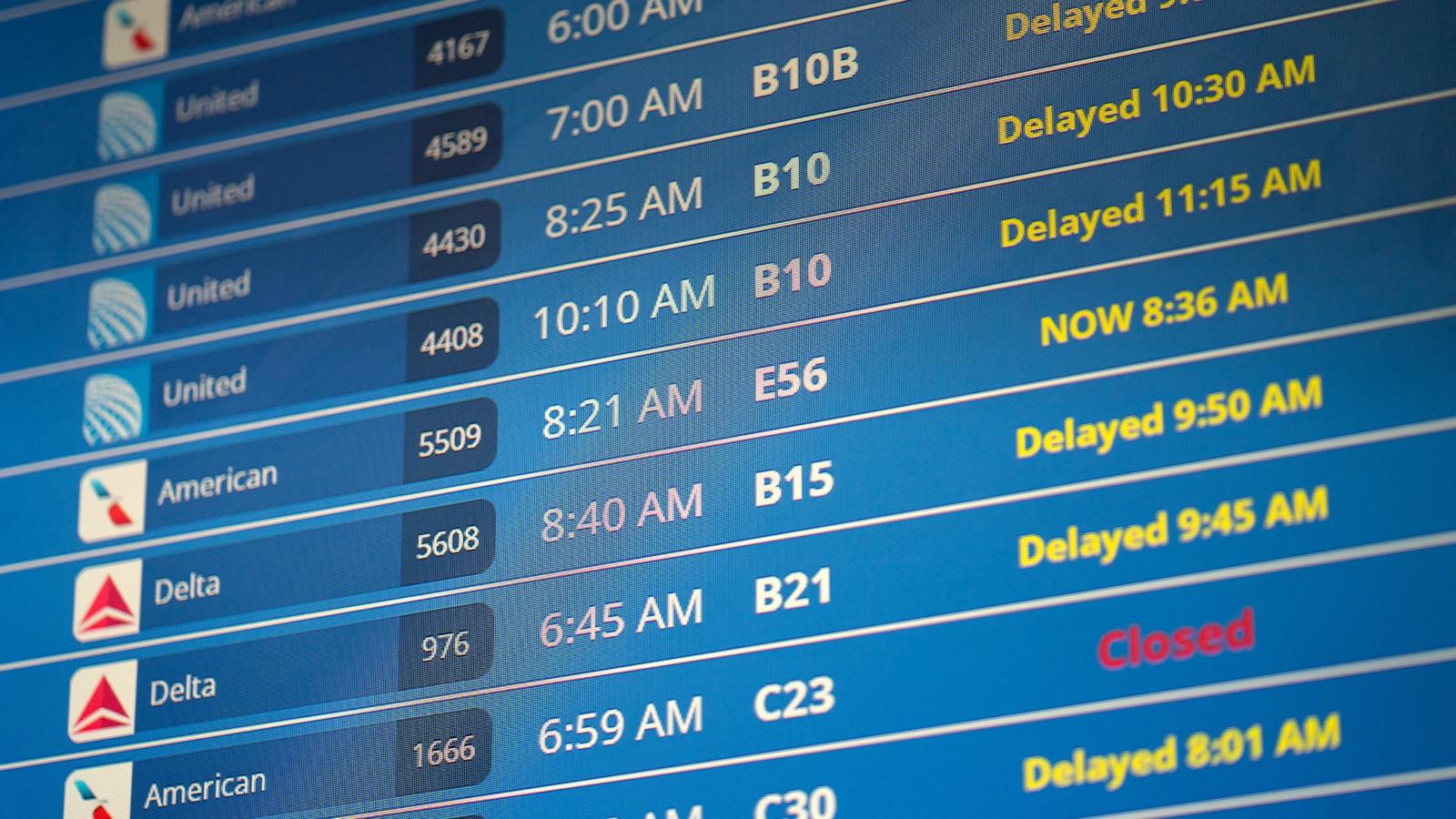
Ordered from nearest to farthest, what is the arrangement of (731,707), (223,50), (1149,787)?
(1149,787) < (731,707) < (223,50)

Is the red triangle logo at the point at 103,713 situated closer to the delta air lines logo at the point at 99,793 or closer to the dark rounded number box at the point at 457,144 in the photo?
the delta air lines logo at the point at 99,793

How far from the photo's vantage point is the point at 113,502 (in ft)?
8.60

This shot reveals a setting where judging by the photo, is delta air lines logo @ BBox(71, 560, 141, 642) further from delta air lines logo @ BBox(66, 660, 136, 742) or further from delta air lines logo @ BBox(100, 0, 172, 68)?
delta air lines logo @ BBox(100, 0, 172, 68)

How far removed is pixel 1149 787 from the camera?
2074 mm

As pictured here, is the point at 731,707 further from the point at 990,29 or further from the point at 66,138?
the point at 66,138

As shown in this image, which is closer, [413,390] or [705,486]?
[705,486]

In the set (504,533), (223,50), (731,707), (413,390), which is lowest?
(731,707)

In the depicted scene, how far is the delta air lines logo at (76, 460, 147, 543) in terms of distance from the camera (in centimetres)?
261

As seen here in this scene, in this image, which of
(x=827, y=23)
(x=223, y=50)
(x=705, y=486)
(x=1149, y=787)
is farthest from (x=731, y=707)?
(x=223, y=50)

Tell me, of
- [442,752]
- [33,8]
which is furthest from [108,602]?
[33,8]

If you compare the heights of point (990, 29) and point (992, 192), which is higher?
point (990, 29)

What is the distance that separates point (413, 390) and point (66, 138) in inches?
26.8

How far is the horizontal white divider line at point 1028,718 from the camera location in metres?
2.03

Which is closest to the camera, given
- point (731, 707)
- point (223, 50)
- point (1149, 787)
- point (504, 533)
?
point (1149, 787)
